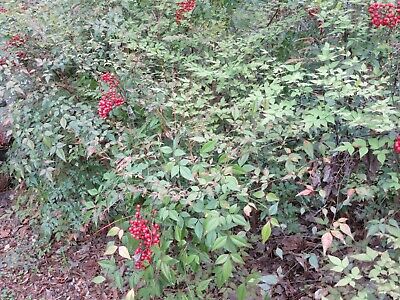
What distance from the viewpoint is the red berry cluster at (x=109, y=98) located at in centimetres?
242

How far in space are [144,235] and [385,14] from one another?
136cm

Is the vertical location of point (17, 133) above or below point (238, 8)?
below

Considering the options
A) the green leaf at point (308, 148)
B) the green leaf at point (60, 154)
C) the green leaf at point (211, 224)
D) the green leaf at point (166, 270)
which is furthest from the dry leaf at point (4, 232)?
the green leaf at point (308, 148)

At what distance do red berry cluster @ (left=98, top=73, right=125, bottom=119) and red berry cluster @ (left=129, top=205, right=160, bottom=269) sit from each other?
0.69 metres

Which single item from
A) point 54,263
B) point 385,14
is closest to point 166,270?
point 385,14

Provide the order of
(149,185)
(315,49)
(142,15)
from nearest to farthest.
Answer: (149,185) → (315,49) → (142,15)

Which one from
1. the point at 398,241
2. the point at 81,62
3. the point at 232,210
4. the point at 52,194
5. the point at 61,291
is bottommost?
the point at 61,291

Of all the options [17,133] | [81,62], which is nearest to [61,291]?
[17,133]

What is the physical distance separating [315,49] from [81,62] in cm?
130

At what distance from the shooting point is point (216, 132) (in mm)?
2346

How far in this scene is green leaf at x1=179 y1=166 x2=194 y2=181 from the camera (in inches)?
72.4

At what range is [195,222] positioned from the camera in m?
1.87

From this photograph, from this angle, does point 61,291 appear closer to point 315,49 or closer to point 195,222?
point 195,222

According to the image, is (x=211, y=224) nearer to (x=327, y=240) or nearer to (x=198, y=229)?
(x=198, y=229)
